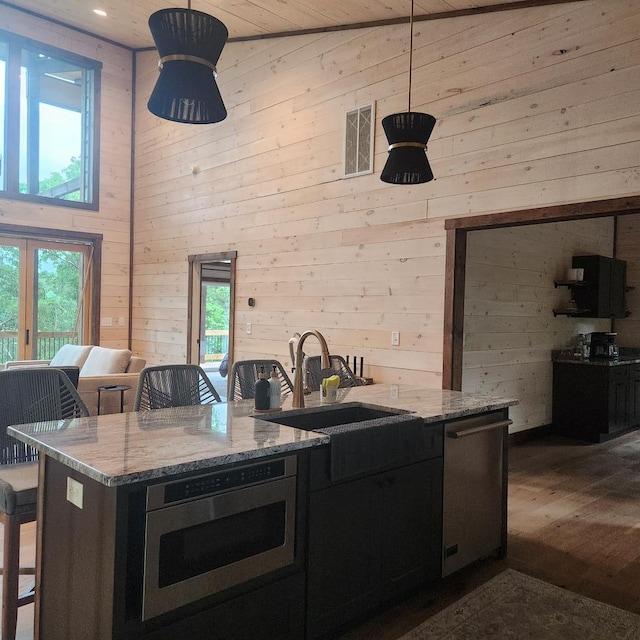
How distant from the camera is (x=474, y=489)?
9.68ft

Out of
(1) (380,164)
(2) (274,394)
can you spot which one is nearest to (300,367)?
(2) (274,394)

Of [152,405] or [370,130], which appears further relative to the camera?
[370,130]

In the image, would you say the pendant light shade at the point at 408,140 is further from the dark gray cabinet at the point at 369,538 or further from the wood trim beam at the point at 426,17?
the wood trim beam at the point at 426,17

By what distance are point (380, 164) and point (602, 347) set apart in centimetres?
358

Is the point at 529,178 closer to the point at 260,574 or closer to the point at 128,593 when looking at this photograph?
the point at 260,574

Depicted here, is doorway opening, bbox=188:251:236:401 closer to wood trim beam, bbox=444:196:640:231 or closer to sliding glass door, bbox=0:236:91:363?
sliding glass door, bbox=0:236:91:363

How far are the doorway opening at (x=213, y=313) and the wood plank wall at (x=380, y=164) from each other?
16 centimetres

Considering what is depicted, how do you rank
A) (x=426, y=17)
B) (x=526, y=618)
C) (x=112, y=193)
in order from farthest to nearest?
(x=112, y=193)
(x=426, y=17)
(x=526, y=618)

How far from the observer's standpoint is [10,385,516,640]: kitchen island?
1661 mm

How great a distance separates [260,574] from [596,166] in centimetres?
328

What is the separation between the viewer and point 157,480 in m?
1.70

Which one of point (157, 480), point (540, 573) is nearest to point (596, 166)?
point (540, 573)

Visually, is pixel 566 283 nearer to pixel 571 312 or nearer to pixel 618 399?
pixel 571 312

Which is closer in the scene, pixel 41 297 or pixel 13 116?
pixel 13 116
